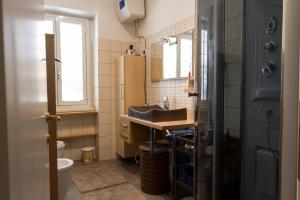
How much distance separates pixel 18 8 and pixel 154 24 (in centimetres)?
263

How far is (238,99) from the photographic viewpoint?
1.23m

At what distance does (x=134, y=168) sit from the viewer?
122 inches

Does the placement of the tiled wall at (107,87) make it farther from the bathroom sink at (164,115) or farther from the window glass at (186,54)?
the bathroom sink at (164,115)

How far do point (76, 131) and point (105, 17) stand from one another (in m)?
1.78

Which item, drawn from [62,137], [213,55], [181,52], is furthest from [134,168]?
[213,55]

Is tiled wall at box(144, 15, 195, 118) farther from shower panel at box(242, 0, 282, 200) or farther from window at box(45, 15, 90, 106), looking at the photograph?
shower panel at box(242, 0, 282, 200)

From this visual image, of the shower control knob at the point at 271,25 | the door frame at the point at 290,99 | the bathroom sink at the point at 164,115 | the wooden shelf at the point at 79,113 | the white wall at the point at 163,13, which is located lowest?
the wooden shelf at the point at 79,113

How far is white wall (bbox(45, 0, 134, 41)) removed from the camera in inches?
128

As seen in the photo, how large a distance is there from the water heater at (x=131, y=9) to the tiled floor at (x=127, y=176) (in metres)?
2.12

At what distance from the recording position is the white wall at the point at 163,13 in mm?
2497

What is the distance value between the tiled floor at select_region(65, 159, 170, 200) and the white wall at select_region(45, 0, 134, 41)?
188 centimetres

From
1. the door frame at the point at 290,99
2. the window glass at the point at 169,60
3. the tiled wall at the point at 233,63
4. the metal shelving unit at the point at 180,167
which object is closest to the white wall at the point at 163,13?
the window glass at the point at 169,60

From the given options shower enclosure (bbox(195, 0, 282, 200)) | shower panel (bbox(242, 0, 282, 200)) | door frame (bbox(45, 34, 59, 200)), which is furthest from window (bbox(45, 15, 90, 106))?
shower panel (bbox(242, 0, 282, 200))

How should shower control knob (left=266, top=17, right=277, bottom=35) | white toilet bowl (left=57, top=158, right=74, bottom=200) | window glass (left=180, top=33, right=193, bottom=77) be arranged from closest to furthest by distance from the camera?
1. shower control knob (left=266, top=17, right=277, bottom=35)
2. white toilet bowl (left=57, top=158, right=74, bottom=200)
3. window glass (left=180, top=33, right=193, bottom=77)
